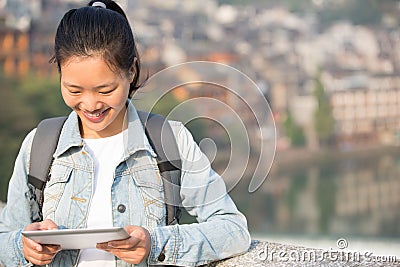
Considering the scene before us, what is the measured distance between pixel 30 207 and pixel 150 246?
0.58 feet

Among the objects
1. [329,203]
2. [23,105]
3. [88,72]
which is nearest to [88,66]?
[88,72]

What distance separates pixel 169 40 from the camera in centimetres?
1533

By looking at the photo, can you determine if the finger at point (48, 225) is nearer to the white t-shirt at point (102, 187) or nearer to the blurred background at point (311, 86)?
the white t-shirt at point (102, 187)

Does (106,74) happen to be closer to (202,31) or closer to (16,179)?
(16,179)

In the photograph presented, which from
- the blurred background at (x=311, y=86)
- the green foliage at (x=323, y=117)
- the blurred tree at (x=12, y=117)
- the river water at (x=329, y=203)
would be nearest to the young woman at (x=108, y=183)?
the blurred tree at (x=12, y=117)

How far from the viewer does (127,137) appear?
917 mm

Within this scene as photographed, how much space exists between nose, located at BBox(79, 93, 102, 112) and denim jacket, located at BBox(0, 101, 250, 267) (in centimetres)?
7

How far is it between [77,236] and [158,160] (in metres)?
0.18

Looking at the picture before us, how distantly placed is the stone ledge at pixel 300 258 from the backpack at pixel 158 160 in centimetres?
10

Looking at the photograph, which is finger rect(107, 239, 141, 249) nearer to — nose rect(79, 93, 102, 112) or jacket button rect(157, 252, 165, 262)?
jacket button rect(157, 252, 165, 262)

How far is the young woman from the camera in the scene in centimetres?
87

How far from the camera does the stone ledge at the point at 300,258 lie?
34.7 inches

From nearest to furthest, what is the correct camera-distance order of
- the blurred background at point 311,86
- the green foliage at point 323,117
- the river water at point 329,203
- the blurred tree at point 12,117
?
1. the blurred tree at point 12,117
2. the blurred background at point 311,86
3. the river water at point 329,203
4. the green foliage at point 323,117

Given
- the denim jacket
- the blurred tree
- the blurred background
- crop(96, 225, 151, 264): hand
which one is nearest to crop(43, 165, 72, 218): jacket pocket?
the denim jacket
